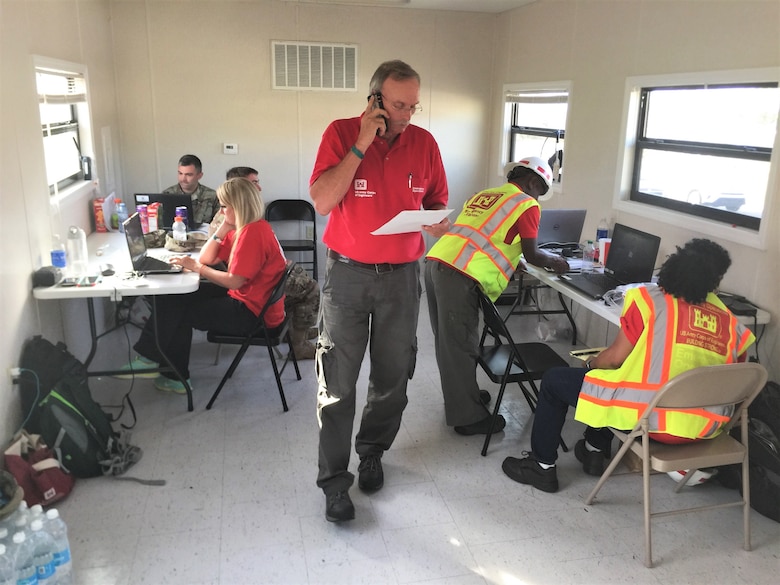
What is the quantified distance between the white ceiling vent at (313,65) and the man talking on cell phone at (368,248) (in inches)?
131

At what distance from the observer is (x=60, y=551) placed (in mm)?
1954

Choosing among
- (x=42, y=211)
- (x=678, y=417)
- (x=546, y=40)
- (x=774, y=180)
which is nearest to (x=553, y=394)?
(x=678, y=417)

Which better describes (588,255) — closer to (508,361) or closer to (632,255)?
(632,255)

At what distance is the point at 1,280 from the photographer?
238 centimetres

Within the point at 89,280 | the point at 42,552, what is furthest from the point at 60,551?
the point at 89,280

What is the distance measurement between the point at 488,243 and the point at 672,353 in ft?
3.38

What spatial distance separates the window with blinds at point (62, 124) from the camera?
10.6 feet

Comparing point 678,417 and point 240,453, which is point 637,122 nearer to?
point 678,417

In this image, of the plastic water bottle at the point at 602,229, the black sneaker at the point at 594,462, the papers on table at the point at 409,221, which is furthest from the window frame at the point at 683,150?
the papers on table at the point at 409,221

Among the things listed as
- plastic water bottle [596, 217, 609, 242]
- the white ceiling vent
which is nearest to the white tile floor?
plastic water bottle [596, 217, 609, 242]

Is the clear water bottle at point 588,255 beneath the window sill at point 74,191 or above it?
beneath

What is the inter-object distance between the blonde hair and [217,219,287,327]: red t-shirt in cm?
4

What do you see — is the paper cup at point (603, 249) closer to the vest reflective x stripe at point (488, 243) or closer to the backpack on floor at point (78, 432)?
the vest reflective x stripe at point (488, 243)

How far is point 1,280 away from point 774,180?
3.26 m
